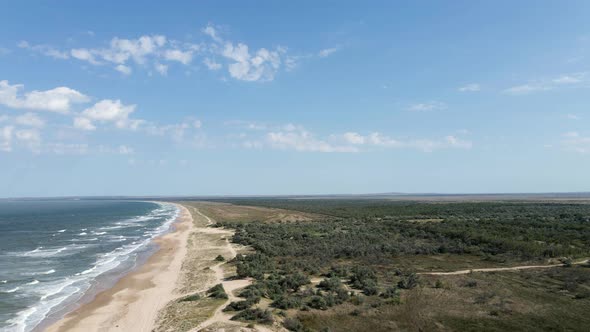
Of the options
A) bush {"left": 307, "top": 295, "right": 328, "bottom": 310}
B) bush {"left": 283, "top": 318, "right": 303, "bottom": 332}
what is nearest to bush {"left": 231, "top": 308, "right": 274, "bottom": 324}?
bush {"left": 283, "top": 318, "right": 303, "bottom": 332}

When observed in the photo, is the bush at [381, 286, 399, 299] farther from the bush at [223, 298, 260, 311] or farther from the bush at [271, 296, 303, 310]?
the bush at [223, 298, 260, 311]

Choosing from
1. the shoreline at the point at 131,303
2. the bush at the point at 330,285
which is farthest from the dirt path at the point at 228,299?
the bush at the point at 330,285

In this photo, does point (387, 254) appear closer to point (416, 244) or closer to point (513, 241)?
point (416, 244)

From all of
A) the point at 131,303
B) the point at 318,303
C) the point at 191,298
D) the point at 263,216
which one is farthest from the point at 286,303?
the point at 263,216

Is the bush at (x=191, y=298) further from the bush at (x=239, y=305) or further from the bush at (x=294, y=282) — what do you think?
the bush at (x=294, y=282)

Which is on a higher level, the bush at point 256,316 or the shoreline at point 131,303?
the bush at point 256,316

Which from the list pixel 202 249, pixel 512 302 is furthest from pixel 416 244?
pixel 202 249
